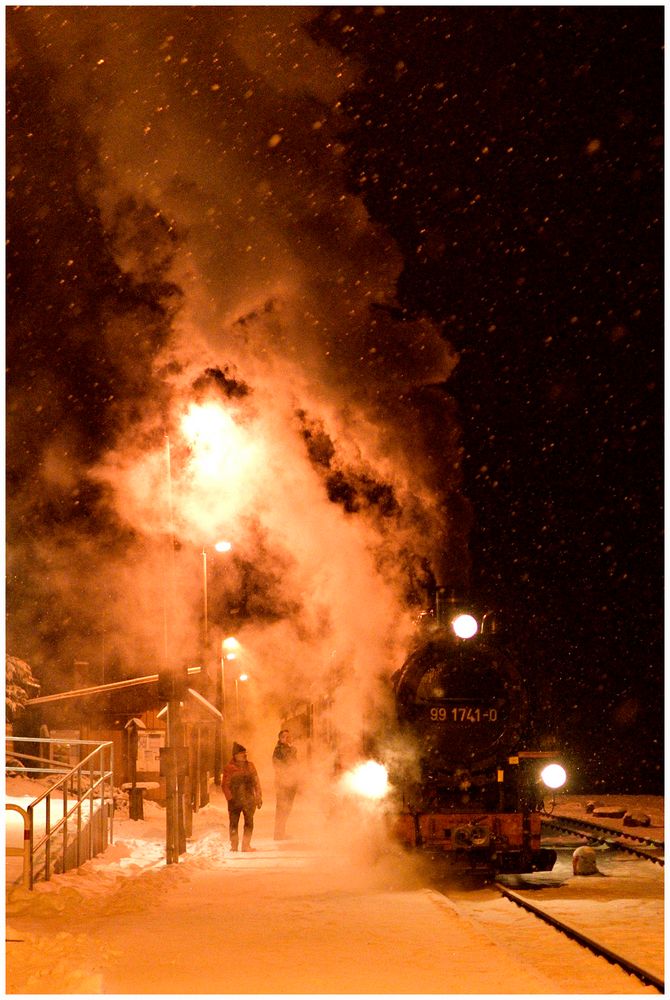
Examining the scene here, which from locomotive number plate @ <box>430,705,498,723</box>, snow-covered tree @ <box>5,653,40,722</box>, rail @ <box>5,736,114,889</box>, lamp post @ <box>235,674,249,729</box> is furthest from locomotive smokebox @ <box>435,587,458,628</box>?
lamp post @ <box>235,674,249,729</box>

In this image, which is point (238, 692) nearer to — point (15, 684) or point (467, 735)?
point (15, 684)

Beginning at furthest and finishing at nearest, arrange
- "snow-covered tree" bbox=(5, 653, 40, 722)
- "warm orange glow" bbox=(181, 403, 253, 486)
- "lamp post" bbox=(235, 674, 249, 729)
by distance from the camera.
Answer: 1. "lamp post" bbox=(235, 674, 249, 729)
2. "snow-covered tree" bbox=(5, 653, 40, 722)
3. "warm orange glow" bbox=(181, 403, 253, 486)

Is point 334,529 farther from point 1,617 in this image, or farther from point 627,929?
point 1,617

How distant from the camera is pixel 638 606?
1404 inches

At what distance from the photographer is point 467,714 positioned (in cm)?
1174

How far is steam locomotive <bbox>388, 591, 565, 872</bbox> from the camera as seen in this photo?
11.7 meters

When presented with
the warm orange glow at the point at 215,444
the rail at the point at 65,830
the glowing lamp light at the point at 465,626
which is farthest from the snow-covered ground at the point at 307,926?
the warm orange glow at the point at 215,444

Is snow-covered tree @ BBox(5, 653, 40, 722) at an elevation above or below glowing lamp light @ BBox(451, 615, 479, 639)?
below

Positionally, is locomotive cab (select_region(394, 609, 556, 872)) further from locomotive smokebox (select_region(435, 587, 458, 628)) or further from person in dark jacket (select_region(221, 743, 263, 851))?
person in dark jacket (select_region(221, 743, 263, 851))

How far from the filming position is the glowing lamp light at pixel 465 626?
11.7m

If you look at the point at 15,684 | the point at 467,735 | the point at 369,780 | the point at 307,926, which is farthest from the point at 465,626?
the point at 15,684

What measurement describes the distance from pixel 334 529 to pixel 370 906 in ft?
27.2

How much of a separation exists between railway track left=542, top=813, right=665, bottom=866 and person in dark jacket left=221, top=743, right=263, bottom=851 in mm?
3667

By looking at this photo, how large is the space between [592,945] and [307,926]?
2051mm
